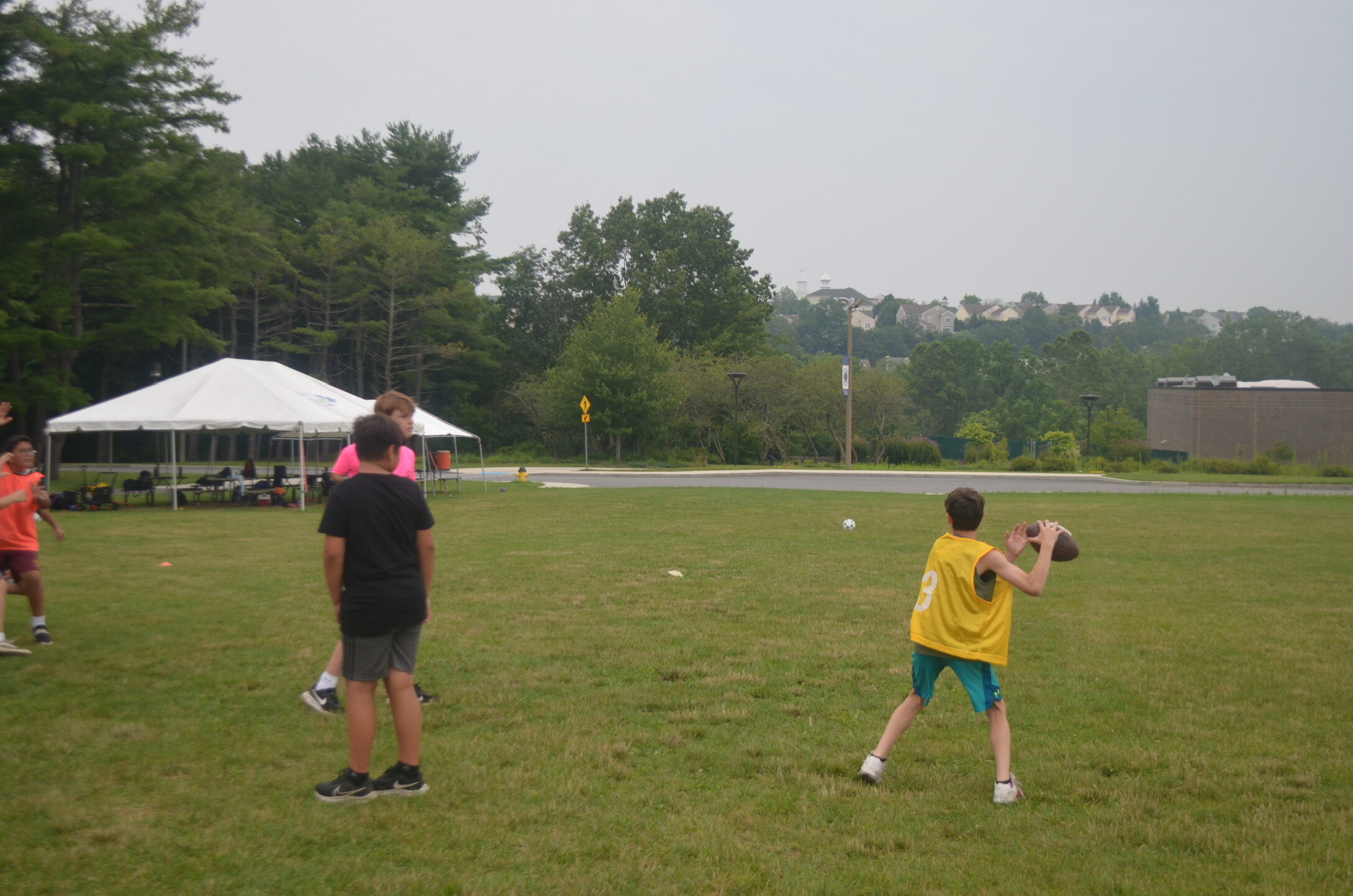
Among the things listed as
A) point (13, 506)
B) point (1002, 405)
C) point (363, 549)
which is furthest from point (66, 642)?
point (1002, 405)

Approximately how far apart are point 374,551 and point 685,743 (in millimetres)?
2102

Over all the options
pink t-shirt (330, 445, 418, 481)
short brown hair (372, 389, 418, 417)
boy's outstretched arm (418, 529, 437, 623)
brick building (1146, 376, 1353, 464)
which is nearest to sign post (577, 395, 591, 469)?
pink t-shirt (330, 445, 418, 481)

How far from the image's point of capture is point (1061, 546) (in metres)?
4.40

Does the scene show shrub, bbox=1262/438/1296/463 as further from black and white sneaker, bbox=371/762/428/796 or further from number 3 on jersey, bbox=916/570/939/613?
black and white sneaker, bbox=371/762/428/796

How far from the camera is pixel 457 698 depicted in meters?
6.26

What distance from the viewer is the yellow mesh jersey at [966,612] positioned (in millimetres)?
4559

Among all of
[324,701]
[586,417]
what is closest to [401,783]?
[324,701]

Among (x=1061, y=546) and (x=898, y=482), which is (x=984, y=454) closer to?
(x=898, y=482)

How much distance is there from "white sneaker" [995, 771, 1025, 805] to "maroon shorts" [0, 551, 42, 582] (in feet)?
23.1

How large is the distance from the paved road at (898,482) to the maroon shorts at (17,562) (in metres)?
21.8

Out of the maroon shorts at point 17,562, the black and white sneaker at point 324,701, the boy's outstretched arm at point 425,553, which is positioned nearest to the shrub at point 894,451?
the maroon shorts at point 17,562

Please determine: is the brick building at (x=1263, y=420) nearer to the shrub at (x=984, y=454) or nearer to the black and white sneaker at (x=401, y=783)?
the shrub at (x=984, y=454)

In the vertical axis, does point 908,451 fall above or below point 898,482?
above

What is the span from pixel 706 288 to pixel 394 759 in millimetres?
62227
